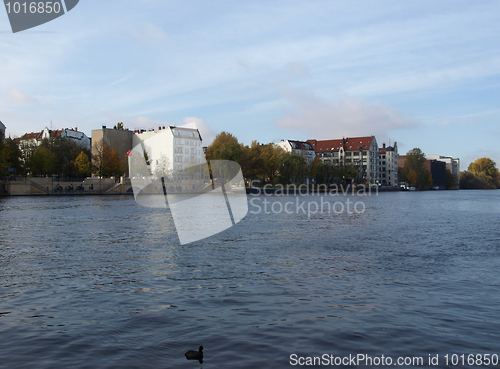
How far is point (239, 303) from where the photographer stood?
1175cm

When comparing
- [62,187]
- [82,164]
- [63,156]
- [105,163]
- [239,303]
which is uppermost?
[63,156]

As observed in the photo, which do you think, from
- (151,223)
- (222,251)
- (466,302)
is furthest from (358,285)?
(151,223)

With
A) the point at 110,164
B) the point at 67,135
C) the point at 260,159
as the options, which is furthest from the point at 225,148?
the point at 67,135

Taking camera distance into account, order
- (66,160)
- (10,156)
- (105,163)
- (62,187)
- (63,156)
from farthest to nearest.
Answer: (66,160) < (63,156) < (105,163) < (62,187) < (10,156)

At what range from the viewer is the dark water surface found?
8648 millimetres

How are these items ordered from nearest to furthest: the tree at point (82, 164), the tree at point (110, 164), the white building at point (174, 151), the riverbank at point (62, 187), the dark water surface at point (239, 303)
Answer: the dark water surface at point (239, 303) < the riverbank at point (62, 187) < the tree at point (82, 164) < the tree at point (110, 164) < the white building at point (174, 151)

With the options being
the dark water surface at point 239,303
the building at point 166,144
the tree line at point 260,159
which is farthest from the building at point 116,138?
the dark water surface at point 239,303

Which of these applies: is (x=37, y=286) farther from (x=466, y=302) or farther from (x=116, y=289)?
(x=466, y=302)

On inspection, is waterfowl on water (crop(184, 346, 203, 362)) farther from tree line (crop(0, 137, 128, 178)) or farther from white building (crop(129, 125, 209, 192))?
white building (crop(129, 125, 209, 192))

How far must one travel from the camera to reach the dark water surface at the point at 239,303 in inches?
340

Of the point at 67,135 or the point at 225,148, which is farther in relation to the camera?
the point at 67,135

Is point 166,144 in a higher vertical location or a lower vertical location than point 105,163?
A: higher

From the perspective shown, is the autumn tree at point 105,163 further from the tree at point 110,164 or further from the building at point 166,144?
the building at point 166,144

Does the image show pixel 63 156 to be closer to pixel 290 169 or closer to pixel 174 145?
pixel 174 145
